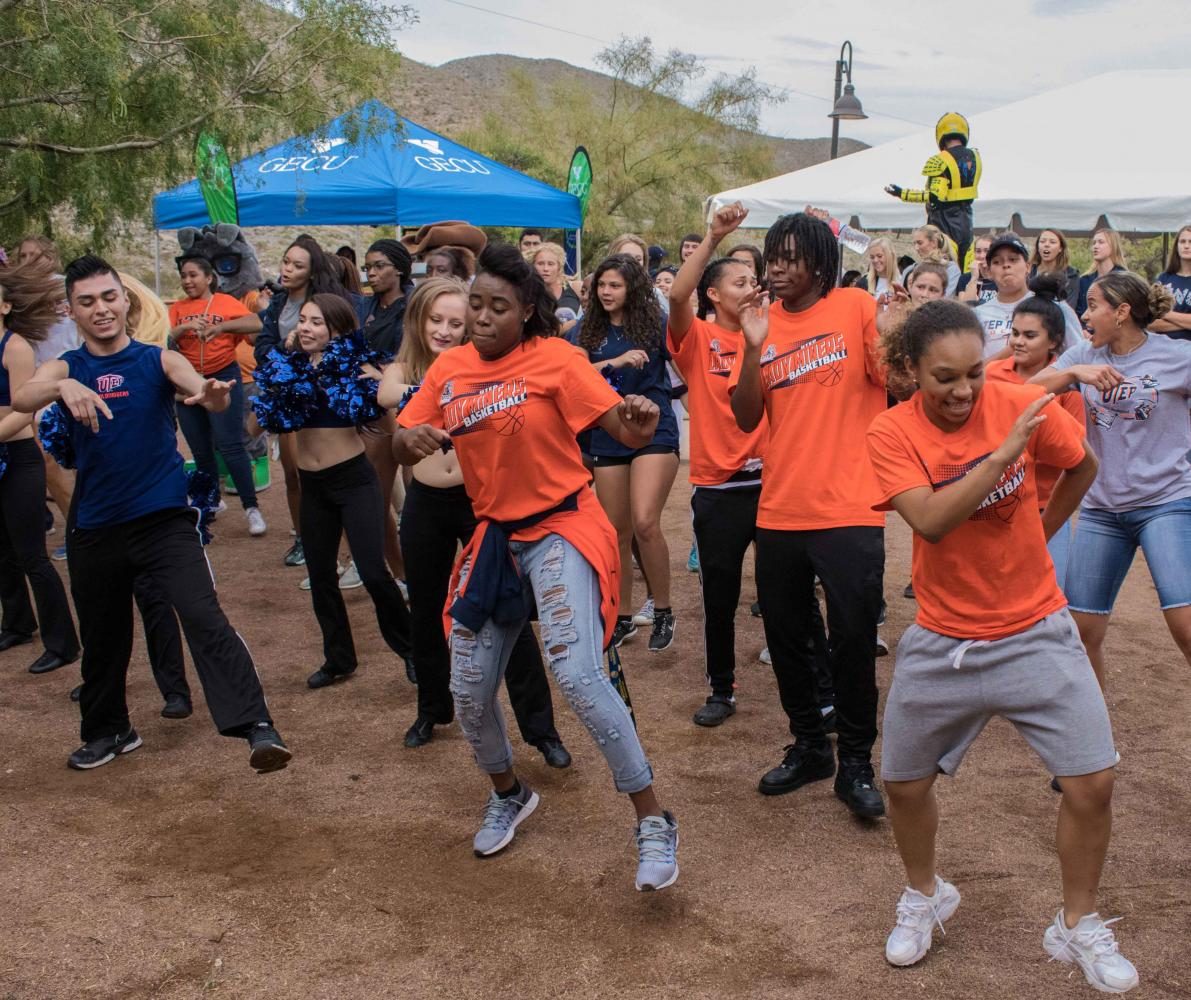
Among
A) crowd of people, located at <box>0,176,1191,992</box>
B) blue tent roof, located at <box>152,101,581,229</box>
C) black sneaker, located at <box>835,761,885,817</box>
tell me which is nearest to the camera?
crowd of people, located at <box>0,176,1191,992</box>

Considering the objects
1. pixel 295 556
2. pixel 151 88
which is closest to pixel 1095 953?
pixel 295 556

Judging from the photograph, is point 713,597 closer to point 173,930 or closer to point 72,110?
point 173,930

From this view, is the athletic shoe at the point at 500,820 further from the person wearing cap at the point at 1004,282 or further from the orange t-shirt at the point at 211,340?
the orange t-shirt at the point at 211,340

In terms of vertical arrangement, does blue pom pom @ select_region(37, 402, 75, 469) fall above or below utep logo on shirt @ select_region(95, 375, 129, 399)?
below

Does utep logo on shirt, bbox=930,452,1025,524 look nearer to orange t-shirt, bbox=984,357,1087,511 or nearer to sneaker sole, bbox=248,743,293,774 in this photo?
orange t-shirt, bbox=984,357,1087,511

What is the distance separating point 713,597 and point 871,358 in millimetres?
1463

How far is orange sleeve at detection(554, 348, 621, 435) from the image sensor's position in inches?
151

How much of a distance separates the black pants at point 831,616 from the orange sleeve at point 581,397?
95 centimetres

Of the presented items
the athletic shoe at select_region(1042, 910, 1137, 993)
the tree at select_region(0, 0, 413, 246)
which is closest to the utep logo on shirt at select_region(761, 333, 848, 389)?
the athletic shoe at select_region(1042, 910, 1137, 993)

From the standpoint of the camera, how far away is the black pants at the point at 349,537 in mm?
5711

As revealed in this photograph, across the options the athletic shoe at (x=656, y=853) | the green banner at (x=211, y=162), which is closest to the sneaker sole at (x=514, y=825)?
the athletic shoe at (x=656, y=853)

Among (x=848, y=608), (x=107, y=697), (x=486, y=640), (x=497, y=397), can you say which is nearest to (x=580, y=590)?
(x=486, y=640)

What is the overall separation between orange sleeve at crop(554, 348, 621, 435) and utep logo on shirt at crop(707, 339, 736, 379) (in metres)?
1.69

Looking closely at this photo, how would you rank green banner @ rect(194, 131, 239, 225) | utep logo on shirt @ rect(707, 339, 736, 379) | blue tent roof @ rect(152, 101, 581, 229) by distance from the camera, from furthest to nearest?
1. blue tent roof @ rect(152, 101, 581, 229)
2. green banner @ rect(194, 131, 239, 225)
3. utep logo on shirt @ rect(707, 339, 736, 379)
